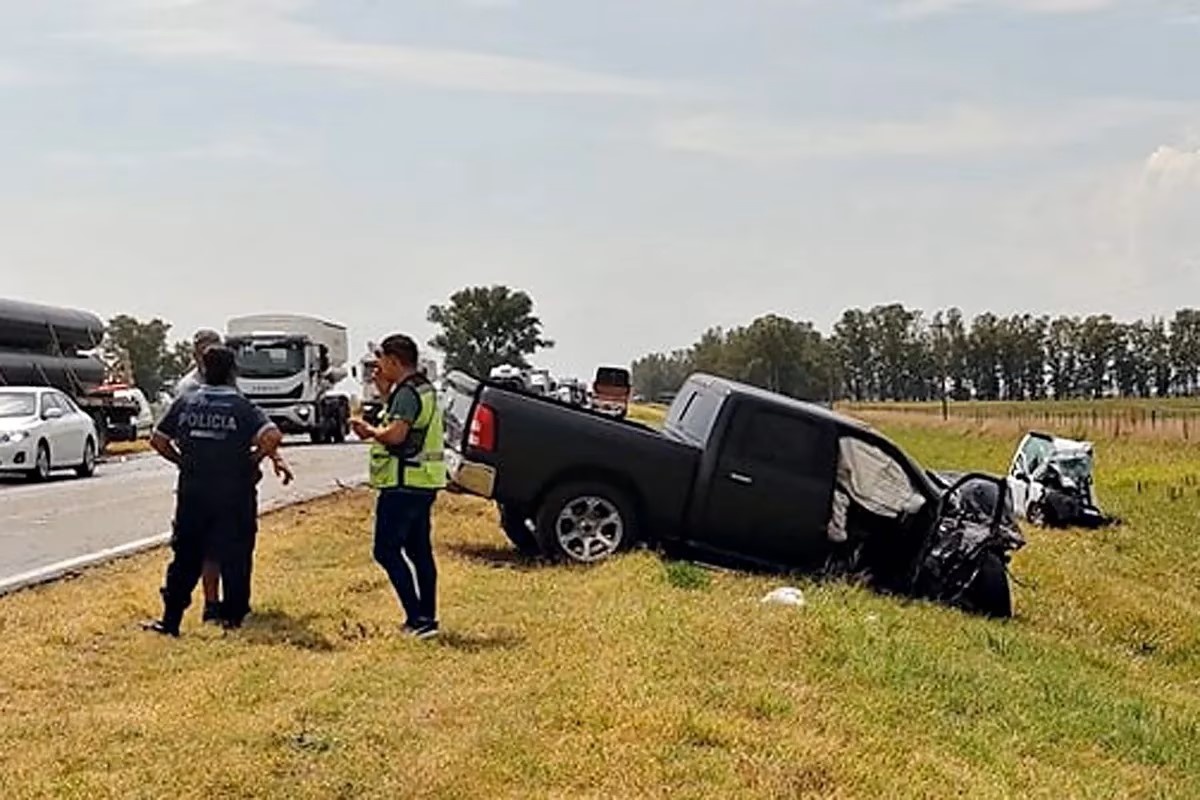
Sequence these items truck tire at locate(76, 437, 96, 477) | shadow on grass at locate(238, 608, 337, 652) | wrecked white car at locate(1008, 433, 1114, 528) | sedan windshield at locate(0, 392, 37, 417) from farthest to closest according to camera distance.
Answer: truck tire at locate(76, 437, 96, 477)
sedan windshield at locate(0, 392, 37, 417)
wrecked white car at locate(1008, 433, 1114, 528)
shadow on grass at locate(238, 608, 337, 652)

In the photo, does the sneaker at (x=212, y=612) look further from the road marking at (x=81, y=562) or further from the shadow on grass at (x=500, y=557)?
the shadow on grass at (x=500, y=557)

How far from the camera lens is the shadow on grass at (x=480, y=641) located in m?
10.3

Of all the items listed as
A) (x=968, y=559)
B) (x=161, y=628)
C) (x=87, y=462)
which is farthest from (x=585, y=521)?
(x=87, y=462)

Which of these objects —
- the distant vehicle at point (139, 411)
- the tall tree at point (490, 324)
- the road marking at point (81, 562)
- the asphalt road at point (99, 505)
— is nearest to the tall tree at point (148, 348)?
the tall tree at point (490, 324)

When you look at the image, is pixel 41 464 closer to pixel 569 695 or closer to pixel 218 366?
pixel 218 366

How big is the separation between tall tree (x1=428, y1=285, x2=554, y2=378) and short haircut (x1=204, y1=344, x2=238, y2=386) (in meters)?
86.7

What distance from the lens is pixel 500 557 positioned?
1572 cm

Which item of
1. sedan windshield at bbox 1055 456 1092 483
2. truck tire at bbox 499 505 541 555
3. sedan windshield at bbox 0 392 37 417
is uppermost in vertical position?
sedan windshield at bbox 0 392 37 417

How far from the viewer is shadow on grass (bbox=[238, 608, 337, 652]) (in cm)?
1040

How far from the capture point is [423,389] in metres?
10.9

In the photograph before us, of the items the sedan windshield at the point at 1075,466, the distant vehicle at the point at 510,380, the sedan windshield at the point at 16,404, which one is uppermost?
the distant vehicle at the point at 510,380

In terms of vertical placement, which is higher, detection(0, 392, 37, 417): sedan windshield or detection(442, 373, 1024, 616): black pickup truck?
detection(0, 392, 37, 417): sedan windshield

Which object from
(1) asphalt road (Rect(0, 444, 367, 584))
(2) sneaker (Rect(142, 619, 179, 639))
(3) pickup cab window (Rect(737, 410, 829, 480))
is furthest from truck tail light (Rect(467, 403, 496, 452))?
(2) sneaker (Rect(142, 619, 179, 639))

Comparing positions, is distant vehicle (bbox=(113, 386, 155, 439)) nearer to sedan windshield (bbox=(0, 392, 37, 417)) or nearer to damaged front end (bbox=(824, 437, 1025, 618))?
sedan windshield (bbox=(0, 392, 37, 417))
